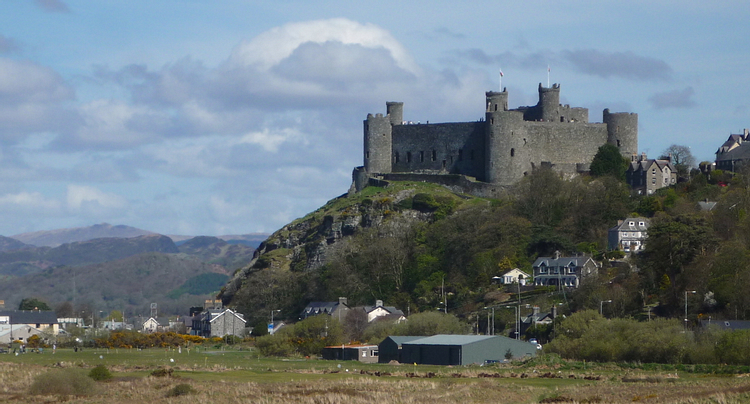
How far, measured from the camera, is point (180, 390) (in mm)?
42656

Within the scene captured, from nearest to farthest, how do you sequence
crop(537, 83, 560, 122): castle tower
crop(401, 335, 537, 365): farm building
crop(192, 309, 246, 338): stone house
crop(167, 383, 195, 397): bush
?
crop(167, 383, 195, 397): bush < crop(401, 335, 537, 365): farm building < crop(192, 309, 246, 338): stone house < crop(537, 83, 560, 122): castle tower

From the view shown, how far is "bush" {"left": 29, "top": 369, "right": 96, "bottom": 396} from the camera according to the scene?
1713 inches

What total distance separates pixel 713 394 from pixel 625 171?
175ft

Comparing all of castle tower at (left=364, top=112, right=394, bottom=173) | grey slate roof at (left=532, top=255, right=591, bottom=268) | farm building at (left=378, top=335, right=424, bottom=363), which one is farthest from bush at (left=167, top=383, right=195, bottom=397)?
castle tower at (left=364, top=112, right=394, bottom=173)

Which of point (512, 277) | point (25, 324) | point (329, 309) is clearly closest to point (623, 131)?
point (512, 277)

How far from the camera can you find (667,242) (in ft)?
218

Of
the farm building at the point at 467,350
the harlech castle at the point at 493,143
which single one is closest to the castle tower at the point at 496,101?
the harlech castle at the point at 493,143

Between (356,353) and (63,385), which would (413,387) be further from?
(356,353)

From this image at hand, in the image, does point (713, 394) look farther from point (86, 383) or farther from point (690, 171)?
point (690, 171)

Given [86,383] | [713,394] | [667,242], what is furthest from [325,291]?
[713,394]

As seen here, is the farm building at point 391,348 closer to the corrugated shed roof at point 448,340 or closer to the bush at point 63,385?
the corrugated shed roof at point 448,340

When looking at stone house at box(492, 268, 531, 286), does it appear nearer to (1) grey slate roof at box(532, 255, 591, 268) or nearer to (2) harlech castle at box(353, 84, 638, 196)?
(1) grey slate roof at box(532, 255, 591, 268)

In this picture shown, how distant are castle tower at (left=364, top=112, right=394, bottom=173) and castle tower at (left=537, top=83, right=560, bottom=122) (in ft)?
41.8

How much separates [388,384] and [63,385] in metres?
12.7
